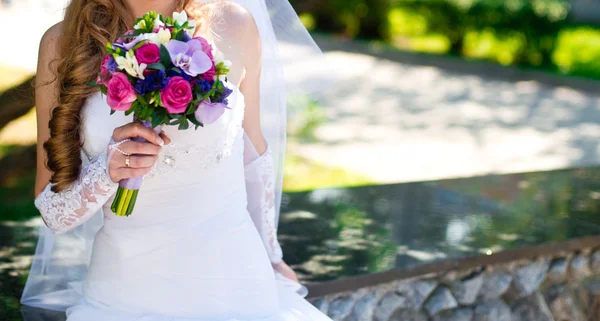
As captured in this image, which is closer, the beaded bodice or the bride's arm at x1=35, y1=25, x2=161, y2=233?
the bride's arm at x1=35, y1=25, x2=161, y2=233

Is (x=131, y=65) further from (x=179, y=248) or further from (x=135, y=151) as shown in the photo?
(x=179, y=248)

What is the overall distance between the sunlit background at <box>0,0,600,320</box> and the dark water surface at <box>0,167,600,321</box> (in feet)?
0.04

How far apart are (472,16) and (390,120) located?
282 inches

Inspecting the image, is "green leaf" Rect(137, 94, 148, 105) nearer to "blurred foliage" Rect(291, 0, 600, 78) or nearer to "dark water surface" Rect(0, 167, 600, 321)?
"dark water surface" Rect(0, 167, 600, 321)

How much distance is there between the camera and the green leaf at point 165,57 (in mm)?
2092

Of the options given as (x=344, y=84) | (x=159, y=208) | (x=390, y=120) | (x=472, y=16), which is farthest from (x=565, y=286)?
(x=472, y=16)

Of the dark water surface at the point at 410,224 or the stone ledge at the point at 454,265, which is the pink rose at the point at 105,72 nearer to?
the dark water surface at the point at 410,224

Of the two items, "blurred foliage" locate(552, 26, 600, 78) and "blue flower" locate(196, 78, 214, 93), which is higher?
"blue flower" locate(196, 78, 214, 93)

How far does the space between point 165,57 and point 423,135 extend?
8630mm

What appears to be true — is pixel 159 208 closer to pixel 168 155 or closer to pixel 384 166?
pixel 168 155

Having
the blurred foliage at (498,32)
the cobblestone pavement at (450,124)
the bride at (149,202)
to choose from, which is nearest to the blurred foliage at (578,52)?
the blurred foliage at (498,32)

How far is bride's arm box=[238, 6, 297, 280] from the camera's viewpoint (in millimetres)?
3154

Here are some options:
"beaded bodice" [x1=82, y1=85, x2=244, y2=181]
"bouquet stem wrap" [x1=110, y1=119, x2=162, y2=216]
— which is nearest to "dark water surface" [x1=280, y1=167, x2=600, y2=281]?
"beaded bodice" [x1=82, y1=85, x2=244, y2=181]

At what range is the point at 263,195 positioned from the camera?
3289 millimetres
